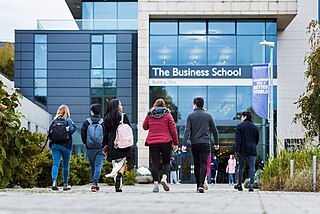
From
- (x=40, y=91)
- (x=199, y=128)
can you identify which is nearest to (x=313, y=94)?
(x=40, y=91)

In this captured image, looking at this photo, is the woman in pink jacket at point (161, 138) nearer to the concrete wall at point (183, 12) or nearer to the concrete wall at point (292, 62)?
the concrete wall at point (183, 12)

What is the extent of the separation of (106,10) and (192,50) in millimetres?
7338

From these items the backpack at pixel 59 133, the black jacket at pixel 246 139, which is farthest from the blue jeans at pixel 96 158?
the black jacket at pixel 246 139

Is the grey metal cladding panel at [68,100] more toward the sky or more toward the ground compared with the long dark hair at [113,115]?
more toward the sky

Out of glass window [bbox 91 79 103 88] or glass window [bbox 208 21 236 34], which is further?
glass window [bbox 91 79 103 88]

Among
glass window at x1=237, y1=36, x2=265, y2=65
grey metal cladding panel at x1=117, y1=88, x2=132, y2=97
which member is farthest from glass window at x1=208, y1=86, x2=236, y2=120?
grey metal cladding panel at x1=117, y1=88, x2=132, y2=97

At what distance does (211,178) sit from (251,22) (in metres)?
9.36

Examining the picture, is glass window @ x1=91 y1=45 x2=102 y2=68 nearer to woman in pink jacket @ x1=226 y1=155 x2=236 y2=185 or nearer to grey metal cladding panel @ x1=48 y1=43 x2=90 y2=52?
grey metal cladding panel @ x1=48 y1=43 x2=90 y2=52

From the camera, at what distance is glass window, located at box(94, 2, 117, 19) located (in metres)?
46.3

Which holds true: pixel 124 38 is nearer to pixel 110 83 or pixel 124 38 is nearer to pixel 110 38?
pixel 110 38

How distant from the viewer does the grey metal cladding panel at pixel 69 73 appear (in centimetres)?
4416

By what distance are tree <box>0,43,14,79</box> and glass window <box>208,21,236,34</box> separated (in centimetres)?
2395

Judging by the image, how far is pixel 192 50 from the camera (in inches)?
1658

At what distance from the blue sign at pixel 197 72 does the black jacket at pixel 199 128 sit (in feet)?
89.6
